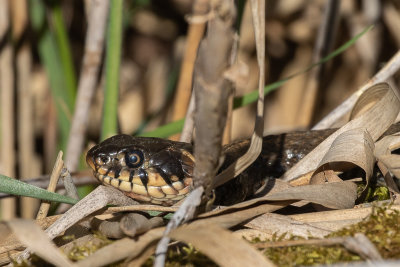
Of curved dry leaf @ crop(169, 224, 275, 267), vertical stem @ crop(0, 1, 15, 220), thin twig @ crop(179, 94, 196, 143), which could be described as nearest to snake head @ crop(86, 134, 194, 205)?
thin twig @ crop(179, 94, 196, 143)

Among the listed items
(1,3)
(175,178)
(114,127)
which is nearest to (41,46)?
(1,3)

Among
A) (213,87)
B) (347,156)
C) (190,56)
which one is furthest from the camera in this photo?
(190,56)

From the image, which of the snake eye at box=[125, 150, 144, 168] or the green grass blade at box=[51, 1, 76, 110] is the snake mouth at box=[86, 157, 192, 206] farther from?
the green grass blade at box=[51, 1, 76, 110]

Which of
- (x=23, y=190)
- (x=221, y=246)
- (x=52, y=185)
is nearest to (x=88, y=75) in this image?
(x=52, y=185)

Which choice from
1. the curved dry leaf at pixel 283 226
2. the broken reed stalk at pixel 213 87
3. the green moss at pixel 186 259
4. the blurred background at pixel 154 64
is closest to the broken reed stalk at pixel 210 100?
the broken reed stalk at pixel 213 87

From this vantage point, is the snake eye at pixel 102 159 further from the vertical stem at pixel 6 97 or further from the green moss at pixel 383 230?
the vertical stem at pixel 6 97

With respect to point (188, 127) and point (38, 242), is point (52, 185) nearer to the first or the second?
point (38, 242)
